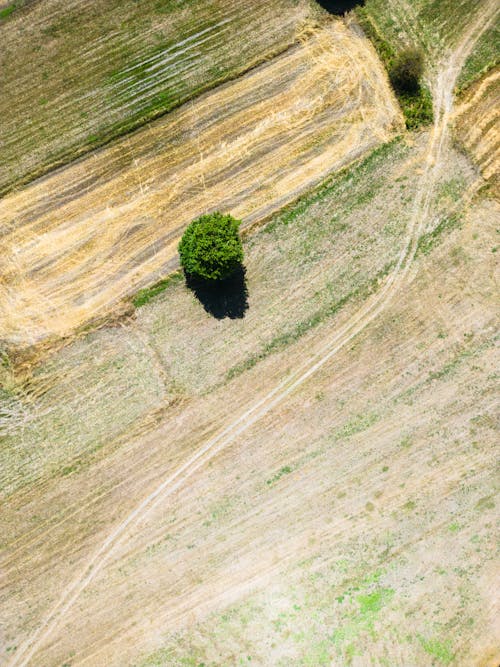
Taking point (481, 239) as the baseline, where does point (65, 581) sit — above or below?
below

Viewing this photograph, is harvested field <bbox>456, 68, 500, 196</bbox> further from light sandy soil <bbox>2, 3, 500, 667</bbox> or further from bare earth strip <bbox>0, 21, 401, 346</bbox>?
bare earth strip <bbox>0, 21, 401, 346</bbox>

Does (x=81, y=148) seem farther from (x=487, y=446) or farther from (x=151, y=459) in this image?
(x=487, y=446)

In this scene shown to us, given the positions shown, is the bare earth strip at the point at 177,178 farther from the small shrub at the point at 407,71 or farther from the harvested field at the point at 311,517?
the harvested field at the point at 311,517

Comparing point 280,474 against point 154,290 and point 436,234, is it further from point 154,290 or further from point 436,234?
point 436,234

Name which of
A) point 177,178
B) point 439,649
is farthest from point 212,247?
point 439,649

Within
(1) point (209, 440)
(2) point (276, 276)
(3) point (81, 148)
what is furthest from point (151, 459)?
(3) point (81, 148)

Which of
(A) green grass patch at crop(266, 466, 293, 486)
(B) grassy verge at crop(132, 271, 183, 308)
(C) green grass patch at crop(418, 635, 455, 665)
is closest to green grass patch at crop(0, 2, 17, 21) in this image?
(B) grassy verge at crop(132, 271, 183, 308)
